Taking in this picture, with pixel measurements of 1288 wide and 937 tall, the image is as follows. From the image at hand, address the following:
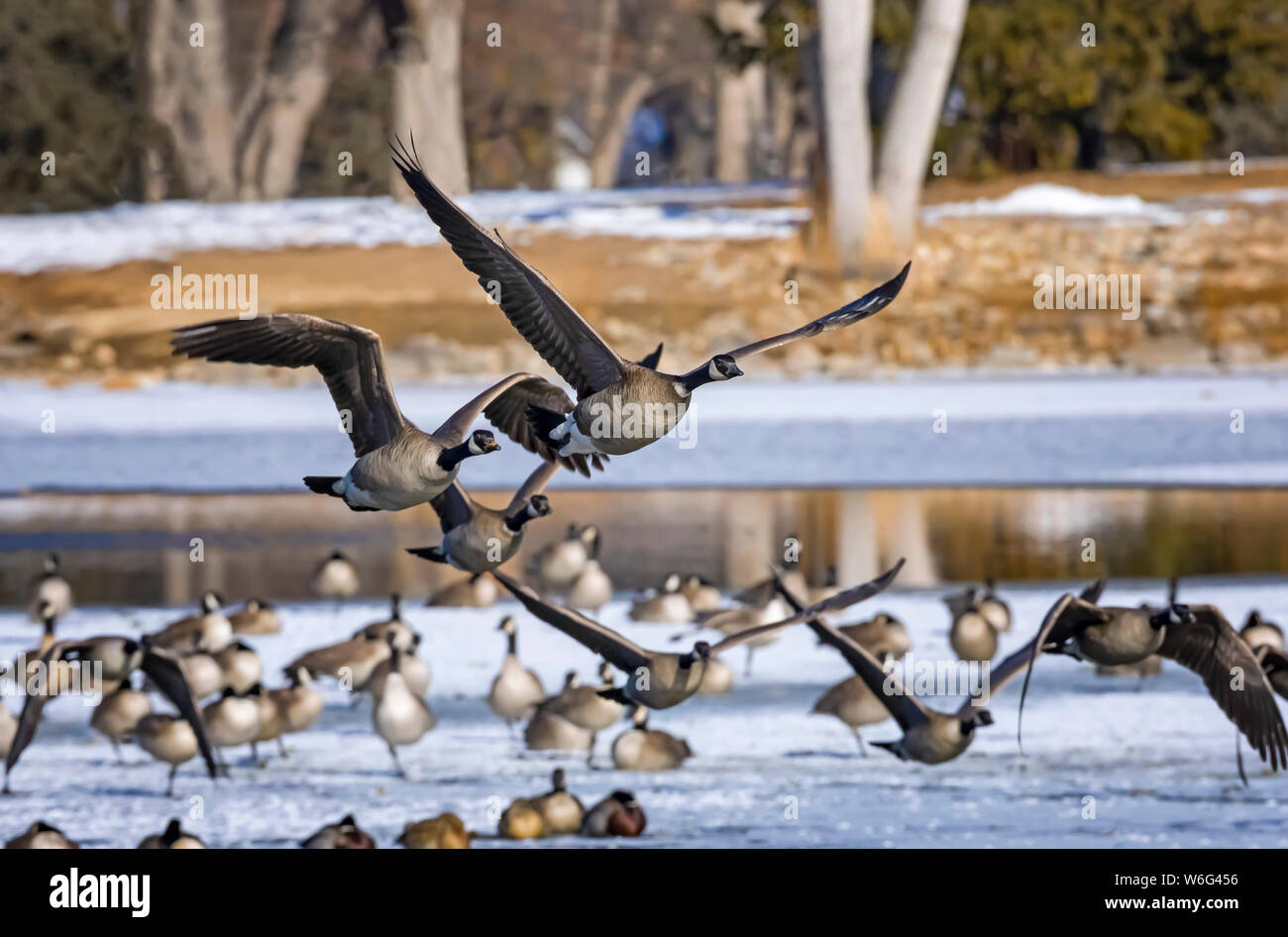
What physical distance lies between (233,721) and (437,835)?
162 centimetres

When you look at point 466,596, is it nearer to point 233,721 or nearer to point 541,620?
point 233,721

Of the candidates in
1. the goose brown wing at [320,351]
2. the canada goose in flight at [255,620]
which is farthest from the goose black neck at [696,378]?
the canada goose in flight at [255,620]

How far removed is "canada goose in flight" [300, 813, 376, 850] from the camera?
306 inches

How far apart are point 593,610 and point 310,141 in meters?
39.5

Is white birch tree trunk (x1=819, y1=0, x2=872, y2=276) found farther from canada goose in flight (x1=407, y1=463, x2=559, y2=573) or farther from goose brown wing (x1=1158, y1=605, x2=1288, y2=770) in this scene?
canada goose in flight (x1=407, y1=463, x2=559, y2=573)

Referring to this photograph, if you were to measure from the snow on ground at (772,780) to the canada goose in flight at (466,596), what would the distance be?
Answer: 4.33 ft

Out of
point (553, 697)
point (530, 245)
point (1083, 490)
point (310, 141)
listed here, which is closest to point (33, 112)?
point (310, 141)

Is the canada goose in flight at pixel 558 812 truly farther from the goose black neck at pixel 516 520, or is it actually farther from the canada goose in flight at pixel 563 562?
the canada goose in flight at pixel 563 562

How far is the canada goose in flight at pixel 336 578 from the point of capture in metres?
12.8

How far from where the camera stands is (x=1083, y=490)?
17.1m

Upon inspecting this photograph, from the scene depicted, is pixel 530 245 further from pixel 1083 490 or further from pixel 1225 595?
pixel 1225 595

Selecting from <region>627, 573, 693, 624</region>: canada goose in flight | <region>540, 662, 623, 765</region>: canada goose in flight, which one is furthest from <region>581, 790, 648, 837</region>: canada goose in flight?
<region>627, 573, 693, 624</region>: canada goose in flight

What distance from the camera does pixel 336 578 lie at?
1283 centimetres

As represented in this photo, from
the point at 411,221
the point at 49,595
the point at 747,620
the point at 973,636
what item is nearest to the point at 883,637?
the point at 973,636
